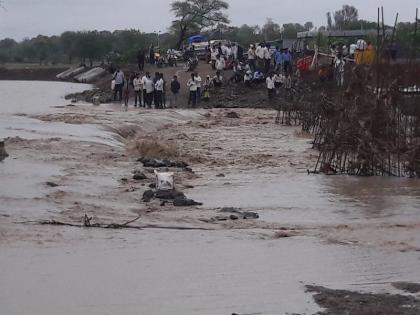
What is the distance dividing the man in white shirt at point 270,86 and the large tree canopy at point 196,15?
1722 inches

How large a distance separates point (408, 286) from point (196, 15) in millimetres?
77850

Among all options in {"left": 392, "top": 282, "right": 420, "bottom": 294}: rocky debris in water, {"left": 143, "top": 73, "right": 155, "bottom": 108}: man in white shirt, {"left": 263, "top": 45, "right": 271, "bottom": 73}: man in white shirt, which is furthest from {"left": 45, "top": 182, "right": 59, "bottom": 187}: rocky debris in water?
{"left": 263, "top": 45, "right": 271, "bottom": 73}: man in white shirt

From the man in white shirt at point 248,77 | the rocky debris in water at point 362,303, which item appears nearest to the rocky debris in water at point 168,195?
the rocky debris in water at point 362,303

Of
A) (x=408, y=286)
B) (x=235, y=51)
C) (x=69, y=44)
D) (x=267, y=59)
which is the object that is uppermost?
(x=69, y=44)

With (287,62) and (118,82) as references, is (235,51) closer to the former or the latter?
(287,62)

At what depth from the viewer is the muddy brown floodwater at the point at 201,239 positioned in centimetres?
638

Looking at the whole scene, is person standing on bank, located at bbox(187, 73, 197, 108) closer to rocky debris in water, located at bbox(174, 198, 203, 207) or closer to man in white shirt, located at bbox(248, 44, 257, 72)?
man in white shirt, located at bbox(248, 44, 257, 72)

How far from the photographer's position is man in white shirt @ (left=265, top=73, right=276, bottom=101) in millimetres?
34500

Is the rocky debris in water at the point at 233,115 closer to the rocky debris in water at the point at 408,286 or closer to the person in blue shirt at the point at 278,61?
the person in blue shirt at the point at 278,61

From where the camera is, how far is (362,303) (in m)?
6.07

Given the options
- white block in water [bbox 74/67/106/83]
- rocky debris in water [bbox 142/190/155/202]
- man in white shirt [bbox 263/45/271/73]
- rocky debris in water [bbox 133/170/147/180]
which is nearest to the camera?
rocky debris in water [bbox 142/190/155/202]

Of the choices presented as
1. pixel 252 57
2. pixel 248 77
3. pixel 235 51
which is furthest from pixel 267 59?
pixel 235 51

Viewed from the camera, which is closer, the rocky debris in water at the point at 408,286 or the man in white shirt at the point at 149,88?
the rocky debris in water at the point at 408,286

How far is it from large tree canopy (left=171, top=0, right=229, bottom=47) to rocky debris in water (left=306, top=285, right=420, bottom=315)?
7278 centimetres
